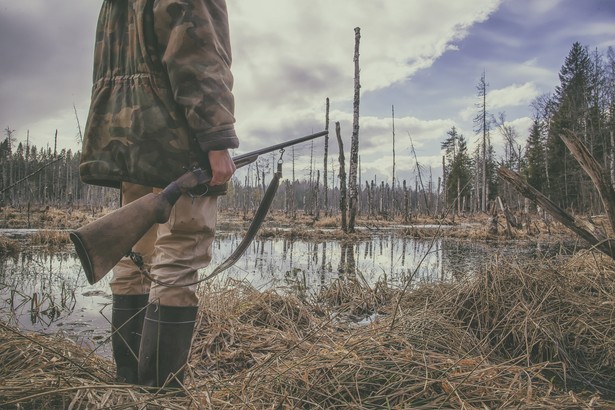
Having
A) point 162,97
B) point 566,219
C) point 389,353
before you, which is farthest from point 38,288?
point 566,219

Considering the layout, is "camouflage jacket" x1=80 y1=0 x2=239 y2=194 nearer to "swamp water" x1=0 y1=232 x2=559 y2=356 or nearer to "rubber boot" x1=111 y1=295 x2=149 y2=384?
"rubber boot" x1=111 y1=295 x2=149 y2=384

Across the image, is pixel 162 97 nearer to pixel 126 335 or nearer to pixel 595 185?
pixel 126 335

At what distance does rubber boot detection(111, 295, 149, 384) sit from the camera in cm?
187

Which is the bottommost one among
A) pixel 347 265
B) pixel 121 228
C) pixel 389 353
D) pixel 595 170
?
pixel 347 265

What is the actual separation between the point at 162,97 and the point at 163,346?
44.6 inches

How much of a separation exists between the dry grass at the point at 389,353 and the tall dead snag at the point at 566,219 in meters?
0.39

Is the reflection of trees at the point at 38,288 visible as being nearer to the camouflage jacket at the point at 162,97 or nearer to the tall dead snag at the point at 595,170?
the camouflage jacket at the point at 162,97

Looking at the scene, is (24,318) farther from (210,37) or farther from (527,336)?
(527,336)

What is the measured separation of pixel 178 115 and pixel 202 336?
74.5 inches

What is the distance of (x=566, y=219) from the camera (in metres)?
3.03

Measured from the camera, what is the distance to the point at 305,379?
162cm

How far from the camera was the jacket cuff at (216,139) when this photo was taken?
1.70 meters

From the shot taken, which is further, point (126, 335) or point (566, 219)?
point (566, 219)

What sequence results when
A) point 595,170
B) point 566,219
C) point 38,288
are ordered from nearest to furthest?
point 595,170 → point 566,219 → point 38,288
